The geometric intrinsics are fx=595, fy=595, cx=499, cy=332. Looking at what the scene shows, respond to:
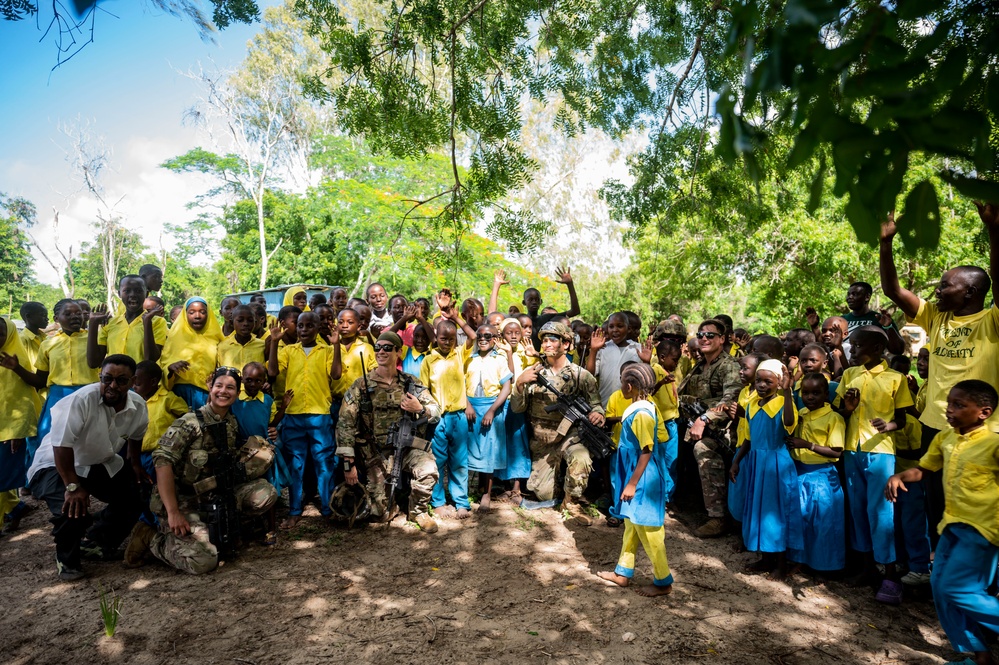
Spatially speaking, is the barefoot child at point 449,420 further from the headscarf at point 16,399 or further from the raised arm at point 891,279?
the raised arm at point 891,279

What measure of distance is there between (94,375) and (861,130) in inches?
270

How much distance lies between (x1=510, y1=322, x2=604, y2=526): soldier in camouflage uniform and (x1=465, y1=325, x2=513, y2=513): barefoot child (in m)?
0.27

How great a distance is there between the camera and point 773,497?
4727 millimetres

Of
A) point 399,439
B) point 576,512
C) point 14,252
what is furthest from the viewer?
point 14,252

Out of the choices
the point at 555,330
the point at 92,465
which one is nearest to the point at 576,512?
the point at 555,330

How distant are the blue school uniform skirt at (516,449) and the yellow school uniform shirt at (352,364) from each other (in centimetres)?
156

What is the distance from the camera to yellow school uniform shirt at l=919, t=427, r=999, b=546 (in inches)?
127

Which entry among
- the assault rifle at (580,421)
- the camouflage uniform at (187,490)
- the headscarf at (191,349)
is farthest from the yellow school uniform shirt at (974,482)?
the headscarf at (191,349)

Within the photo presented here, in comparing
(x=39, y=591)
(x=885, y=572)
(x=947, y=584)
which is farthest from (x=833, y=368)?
(x=39, y=591)

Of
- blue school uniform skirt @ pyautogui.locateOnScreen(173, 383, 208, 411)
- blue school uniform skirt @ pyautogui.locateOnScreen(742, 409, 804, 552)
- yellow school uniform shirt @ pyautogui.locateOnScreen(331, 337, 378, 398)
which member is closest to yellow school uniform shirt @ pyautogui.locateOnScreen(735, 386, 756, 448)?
blue school uniform skirt @ pyautogui.locateOnScreen(742, 409, 804, 552)

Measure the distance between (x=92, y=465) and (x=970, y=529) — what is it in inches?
234

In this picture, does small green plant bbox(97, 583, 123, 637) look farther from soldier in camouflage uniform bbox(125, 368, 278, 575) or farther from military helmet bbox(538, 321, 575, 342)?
military helmet bbox(538, 321, 575, 342)

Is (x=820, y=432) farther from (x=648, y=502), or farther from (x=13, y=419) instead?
Result: (x=13, y=419)

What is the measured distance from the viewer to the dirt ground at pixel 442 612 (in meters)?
3.63
